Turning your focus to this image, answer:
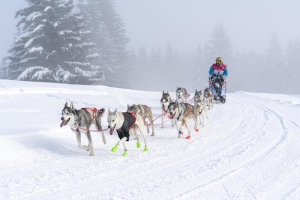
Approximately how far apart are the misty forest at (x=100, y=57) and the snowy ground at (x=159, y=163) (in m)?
13.6

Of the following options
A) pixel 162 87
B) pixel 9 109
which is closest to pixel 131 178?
pixel 9 109

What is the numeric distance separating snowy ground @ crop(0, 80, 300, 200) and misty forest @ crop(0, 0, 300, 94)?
1356 centimetres

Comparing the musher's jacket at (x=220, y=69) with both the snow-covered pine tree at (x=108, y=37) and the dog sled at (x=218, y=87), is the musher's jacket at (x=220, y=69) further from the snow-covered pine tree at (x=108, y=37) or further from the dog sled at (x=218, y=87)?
the snow-covered pine tree at (x=108, y=37)

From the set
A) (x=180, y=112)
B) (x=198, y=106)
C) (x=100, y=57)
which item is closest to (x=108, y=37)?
(x=100, y=57)

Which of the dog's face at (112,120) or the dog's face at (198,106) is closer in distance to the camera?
the dog's face at (112,120)

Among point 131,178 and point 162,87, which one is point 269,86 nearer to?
point 162,87

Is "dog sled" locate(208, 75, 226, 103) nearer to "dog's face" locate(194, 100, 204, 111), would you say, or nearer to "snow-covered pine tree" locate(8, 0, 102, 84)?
"dog's face" locate(194, 100, 204, 111)

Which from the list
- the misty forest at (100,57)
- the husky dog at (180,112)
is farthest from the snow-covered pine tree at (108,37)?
the husky dog at (180,112)

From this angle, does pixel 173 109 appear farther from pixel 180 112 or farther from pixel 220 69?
pixel 220 69

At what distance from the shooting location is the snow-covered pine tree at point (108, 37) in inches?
1358

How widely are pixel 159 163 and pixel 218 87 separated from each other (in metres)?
9.76

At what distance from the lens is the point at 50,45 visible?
885 inches

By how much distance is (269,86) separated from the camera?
5031 cm

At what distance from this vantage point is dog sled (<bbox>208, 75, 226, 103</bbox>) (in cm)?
1462
